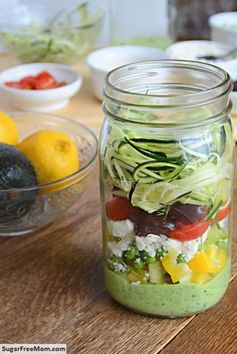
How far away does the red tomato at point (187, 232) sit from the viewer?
2.34 feet

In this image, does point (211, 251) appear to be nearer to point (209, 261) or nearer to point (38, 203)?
point (209, 261)

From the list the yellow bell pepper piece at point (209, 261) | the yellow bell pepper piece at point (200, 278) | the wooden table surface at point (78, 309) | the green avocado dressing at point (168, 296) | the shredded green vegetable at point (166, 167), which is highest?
the shredded green vegetable at point (166, 167)

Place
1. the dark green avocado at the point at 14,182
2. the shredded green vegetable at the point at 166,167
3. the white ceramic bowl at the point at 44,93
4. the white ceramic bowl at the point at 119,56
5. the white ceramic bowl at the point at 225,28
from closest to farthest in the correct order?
1. the shredded green vegetable at the point at 166,167
2. the dark green avocado at the point at 14,182
3. the white ceramic bowl at the point at 44,93
4. the white ceramic bowl at the point at 119,56
5. the white ceramic bowl at the point at 225,28

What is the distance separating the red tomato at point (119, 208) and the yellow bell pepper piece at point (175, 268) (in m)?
0.06

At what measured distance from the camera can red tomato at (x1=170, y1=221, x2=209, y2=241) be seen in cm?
71

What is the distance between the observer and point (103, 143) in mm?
746

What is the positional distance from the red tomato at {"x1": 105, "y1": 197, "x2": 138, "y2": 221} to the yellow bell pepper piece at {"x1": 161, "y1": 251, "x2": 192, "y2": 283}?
6cm

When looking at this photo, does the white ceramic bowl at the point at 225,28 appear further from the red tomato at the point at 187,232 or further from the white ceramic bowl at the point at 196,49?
the red tomato at the point at 187,232

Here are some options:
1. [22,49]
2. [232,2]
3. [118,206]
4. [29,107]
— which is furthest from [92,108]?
[232,2]

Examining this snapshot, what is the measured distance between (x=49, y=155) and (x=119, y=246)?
8.7 inches

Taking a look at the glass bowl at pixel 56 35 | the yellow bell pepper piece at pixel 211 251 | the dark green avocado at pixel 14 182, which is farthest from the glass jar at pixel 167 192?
the glass bowl at pixel 56 35

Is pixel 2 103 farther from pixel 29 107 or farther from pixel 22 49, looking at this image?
pixel 22 49

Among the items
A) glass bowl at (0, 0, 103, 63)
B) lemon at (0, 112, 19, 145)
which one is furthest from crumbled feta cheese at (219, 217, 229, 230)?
glass bowl at (0, 0, 103, 63)

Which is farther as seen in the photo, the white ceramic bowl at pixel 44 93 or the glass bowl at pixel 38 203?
the white ceramic bowl at pixel 44 93
